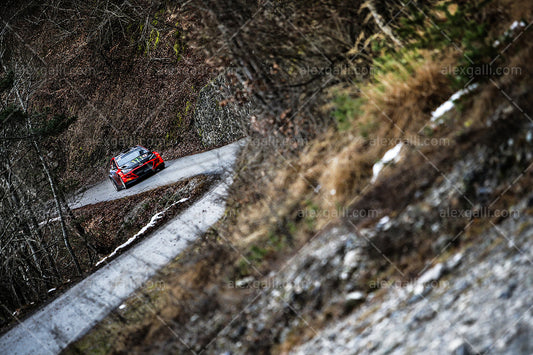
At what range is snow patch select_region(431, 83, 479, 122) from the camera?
21.8ft

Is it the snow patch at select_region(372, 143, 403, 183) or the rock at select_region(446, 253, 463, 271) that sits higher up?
the snow patch at select_region(372, 143, 403, 183)

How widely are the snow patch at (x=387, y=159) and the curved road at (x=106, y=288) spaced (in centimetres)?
358

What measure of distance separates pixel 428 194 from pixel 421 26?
151 inches

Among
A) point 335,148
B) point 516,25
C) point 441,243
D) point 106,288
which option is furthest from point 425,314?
point 106,288

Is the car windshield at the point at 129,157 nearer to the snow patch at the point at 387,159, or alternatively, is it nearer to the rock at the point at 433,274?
the snow patch at the point at 387,159

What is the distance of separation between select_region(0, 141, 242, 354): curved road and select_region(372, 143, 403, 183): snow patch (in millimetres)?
3578

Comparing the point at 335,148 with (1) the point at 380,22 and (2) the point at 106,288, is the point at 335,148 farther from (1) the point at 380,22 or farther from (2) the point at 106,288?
(2) the point at 106,288

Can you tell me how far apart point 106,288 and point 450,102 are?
26.7 ft

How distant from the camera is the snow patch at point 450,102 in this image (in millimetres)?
6633

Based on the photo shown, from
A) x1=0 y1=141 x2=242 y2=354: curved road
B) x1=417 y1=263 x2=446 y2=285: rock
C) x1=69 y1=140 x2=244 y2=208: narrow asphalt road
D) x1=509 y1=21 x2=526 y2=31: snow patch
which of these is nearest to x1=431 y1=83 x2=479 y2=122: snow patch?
x1=509 y1=21 x2=526 y2=31: snow patch

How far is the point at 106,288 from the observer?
1117 cm

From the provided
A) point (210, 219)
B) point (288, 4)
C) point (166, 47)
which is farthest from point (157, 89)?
point (288, 4)

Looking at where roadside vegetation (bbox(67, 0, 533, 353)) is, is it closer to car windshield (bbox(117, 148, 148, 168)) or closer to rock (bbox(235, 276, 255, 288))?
rock (bbox(235, 276, 255, 288))

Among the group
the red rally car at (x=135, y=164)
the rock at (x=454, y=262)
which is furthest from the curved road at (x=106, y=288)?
the red rally car at (x=135, y=164)
